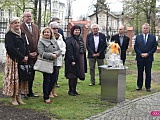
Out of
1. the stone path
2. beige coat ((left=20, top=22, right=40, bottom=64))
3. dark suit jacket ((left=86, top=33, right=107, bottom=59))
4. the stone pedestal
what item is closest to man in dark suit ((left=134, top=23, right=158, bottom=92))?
dark suit jacket ((left=86, top=33, right=107, bottom=59))

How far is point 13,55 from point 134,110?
9.21ft

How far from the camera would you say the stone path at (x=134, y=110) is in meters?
6.44

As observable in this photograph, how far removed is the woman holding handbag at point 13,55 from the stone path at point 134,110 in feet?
6.31

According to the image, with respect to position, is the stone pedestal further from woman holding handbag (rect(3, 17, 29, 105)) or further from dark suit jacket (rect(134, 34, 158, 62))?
woman holding handbag (rect(3, 17, 29, 105))

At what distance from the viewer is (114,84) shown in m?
7.91

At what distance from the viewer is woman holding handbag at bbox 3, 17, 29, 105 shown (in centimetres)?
705

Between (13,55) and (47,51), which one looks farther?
(47,51)

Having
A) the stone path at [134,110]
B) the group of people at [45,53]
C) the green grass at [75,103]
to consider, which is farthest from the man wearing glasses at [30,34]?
the stone path at [134,110]

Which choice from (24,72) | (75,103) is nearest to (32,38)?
(24,72)

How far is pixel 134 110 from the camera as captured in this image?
280 inches

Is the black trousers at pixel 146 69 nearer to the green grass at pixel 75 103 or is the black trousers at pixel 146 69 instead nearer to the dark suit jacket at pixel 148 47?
the dark suit jacket at pixel 148 47

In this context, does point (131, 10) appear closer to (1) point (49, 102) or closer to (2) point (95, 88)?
(2) point (95, 88)

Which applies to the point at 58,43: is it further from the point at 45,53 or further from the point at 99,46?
the point at 99,46

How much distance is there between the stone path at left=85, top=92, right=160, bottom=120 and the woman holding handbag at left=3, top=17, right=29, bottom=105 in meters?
1.92
